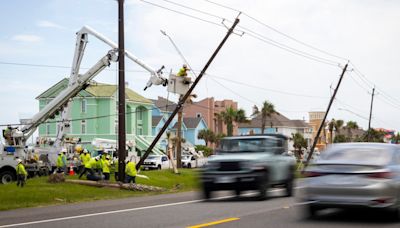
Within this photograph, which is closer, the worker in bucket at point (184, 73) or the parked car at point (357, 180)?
the parked car at point (357, 180)

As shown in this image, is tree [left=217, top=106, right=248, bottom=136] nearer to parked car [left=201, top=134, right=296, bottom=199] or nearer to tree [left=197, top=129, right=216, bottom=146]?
tree [left=197, top=129, right=216, bottom=146]

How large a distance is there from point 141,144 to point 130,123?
2.88 m

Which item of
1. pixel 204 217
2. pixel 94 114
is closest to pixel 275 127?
pixel 94 114

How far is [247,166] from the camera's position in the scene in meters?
18.4

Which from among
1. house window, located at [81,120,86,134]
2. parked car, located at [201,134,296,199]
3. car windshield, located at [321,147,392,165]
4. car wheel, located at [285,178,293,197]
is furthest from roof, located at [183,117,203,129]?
car windshield, located at [321,147,392,165]

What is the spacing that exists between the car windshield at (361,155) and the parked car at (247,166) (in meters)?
5.28

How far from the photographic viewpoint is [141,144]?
78562 mm

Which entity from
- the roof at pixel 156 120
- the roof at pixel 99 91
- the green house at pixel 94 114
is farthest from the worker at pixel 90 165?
the roof at pixel 156 120

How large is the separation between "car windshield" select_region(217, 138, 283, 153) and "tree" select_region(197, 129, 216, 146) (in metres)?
78.0

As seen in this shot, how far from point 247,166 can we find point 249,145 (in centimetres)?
152

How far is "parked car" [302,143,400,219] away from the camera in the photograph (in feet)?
39.4

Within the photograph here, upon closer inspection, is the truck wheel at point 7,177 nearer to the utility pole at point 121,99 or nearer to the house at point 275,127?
the utility pole at point 121,99

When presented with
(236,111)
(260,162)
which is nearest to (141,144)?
(236,111)

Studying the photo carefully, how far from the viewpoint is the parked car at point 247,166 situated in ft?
60.0
